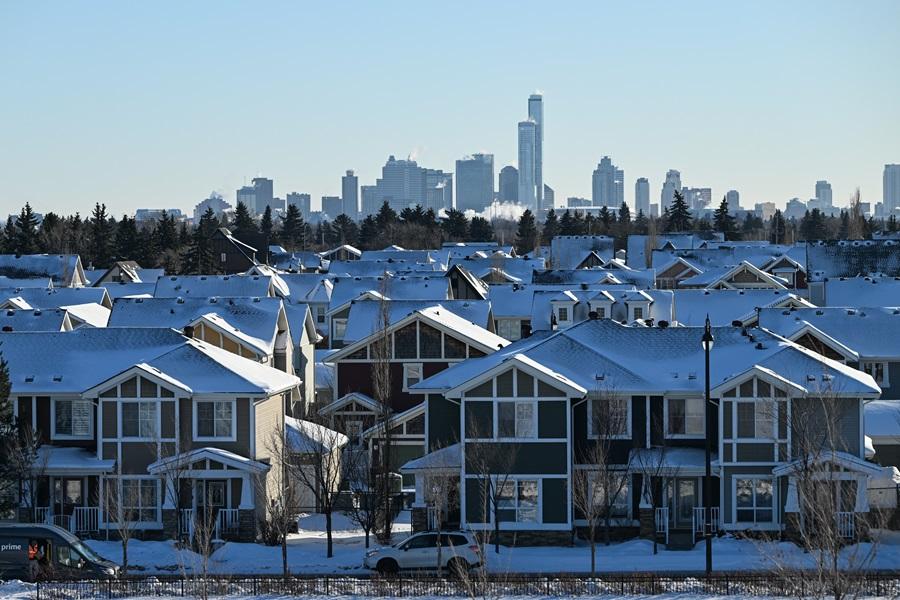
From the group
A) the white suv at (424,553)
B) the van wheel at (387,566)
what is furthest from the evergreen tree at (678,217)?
the van wheel at (387,566)

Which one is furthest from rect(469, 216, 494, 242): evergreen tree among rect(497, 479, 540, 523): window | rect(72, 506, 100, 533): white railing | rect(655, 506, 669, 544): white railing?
rect(655, 506, 669, 544): white railing

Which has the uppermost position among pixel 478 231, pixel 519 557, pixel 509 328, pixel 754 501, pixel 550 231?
pixel 550 231

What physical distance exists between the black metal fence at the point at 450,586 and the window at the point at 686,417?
754cm

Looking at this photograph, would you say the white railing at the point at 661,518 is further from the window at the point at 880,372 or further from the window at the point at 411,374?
the window at the point at 880,372

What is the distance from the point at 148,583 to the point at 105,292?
154 feet

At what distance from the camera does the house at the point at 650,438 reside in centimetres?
3653

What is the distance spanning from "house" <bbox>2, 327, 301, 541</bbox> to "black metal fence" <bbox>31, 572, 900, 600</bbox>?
256 inches

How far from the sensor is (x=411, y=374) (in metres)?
51.6

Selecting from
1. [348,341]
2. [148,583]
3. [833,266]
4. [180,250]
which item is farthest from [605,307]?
[180,250]

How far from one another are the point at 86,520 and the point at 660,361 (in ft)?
52.1

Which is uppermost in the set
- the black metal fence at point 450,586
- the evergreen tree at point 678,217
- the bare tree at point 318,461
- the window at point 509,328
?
the evergreen tree at point 678,217

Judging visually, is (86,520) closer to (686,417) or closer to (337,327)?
(686,417)

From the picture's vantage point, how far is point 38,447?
130 ft

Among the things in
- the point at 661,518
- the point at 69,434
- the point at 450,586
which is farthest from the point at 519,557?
the point at 69,434
